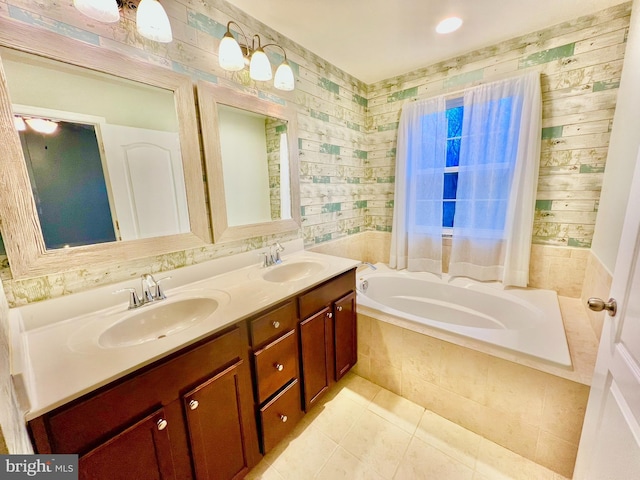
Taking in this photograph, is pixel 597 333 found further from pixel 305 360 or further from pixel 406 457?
pixel 305 360

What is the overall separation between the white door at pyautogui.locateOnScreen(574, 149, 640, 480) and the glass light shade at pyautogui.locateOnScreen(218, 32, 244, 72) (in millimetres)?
1676

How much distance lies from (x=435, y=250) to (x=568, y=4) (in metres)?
1.74

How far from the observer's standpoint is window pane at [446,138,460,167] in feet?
7.14

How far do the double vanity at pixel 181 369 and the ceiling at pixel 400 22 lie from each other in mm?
1489

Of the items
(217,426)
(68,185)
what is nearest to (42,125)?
(68,185)

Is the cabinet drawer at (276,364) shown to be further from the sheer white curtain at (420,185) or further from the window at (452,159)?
the window at (452,159)

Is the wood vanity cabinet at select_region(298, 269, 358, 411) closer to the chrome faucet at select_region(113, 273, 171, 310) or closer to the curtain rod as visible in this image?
the chrome faucet at select_region(113, 273, 171, 310)

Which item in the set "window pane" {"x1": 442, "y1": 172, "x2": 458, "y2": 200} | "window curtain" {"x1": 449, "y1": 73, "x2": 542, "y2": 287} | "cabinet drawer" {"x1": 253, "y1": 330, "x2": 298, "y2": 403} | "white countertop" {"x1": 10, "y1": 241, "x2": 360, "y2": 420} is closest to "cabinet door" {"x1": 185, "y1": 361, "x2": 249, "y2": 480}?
"cabinet drawer" {"x1": 253, "y1": 330, "x2": 298, "y2": 403}

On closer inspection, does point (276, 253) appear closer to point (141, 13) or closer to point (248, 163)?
point (248, 163)

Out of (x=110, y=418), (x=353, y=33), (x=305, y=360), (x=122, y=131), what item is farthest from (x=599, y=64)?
(x=110, y=418)

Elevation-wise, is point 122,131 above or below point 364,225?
above

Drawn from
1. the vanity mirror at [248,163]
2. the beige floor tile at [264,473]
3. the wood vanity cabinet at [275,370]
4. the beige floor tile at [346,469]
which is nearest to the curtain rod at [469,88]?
the vanity mirror at [248,163]

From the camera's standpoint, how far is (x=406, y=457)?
4.33 feet

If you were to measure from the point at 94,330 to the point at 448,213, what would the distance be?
8.24 ft
